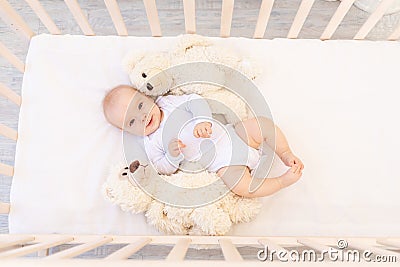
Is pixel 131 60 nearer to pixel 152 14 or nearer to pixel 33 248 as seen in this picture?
pixel 152 14

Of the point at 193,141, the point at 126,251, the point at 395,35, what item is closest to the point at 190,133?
the point at 193,141

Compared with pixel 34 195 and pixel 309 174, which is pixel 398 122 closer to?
pixel 309 174

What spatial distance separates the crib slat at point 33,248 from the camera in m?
0.81

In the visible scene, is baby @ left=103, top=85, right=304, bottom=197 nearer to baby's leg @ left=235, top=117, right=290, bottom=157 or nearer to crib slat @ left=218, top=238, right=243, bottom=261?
baby's leg @ left=235, top=117, right=290, bottom=157

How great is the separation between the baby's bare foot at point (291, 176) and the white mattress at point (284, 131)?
2.2 inches

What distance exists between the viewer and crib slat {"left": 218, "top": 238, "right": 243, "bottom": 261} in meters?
0.83

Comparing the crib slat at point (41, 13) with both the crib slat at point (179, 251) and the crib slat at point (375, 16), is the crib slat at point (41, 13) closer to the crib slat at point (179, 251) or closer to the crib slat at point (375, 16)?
the crib slat at point (179, 251)

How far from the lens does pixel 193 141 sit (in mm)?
1280

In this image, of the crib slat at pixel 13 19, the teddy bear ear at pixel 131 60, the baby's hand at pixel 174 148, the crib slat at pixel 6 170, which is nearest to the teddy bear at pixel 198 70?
the teddy bear ear at pixel 131 60

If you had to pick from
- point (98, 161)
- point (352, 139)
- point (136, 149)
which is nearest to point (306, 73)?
point (352, 139)

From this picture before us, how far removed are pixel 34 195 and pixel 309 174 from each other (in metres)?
0.70

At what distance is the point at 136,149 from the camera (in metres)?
1.30

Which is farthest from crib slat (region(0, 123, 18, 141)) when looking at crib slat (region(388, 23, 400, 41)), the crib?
crib slat (region(388, 23, 400, 41))

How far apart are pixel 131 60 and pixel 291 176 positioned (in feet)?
1.66
